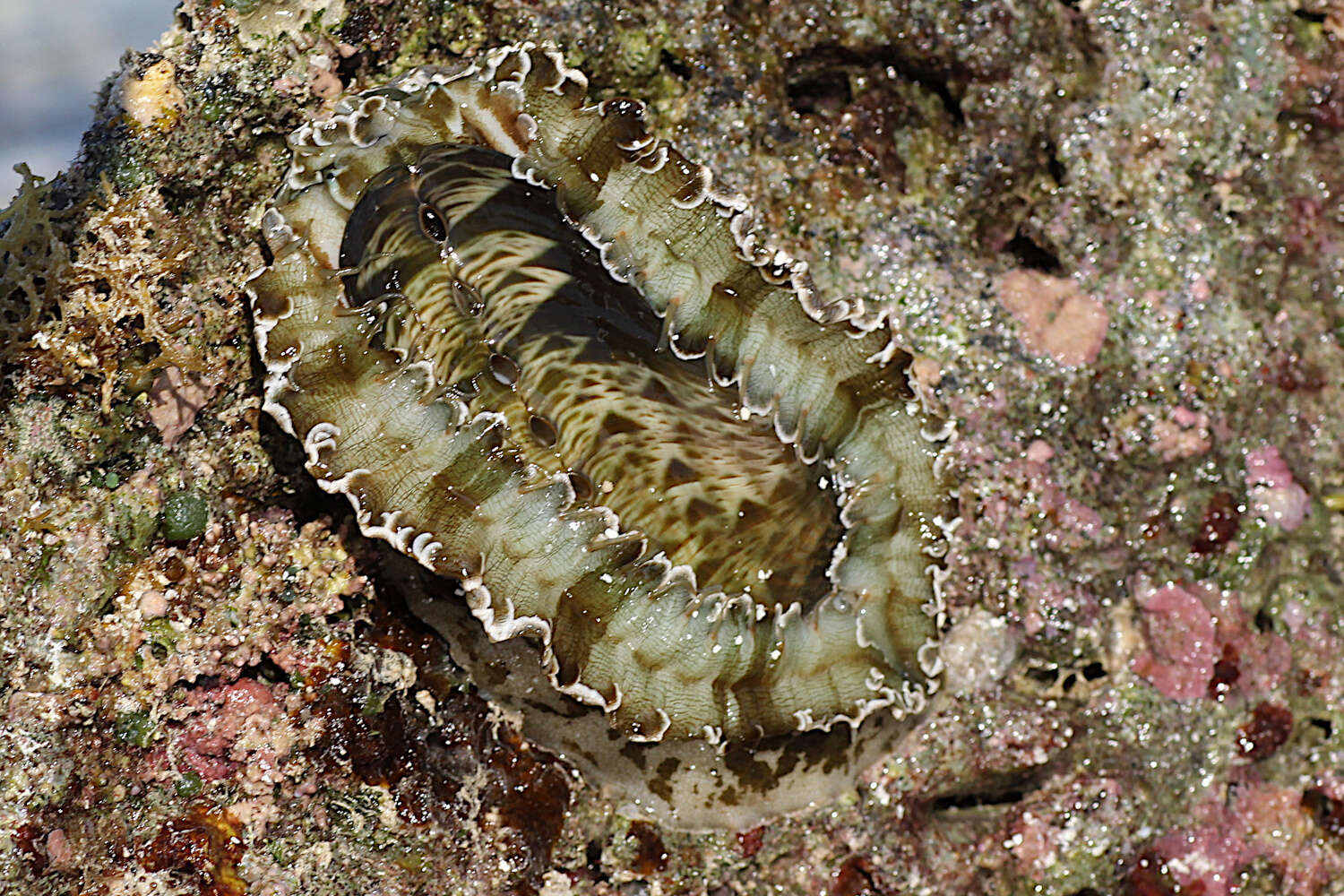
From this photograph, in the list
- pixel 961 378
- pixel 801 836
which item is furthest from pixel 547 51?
pixel 801 836

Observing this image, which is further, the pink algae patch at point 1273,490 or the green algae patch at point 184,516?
the pink algae patch at point 1273,490

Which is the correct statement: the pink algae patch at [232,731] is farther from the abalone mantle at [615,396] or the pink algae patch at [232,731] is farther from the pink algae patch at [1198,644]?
the pink algae patch at [1198,644]

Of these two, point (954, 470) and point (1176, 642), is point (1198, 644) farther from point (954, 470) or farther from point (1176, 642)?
point (954, 470)

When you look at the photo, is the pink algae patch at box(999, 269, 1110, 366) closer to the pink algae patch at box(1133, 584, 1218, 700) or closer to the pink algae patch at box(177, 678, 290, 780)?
the pink algae patch at box(1133, 584, 1218, 700)

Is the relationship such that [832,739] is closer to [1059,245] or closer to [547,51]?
[1059,245]

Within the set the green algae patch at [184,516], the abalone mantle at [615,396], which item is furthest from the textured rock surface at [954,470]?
the abalone mantle at [615,396]

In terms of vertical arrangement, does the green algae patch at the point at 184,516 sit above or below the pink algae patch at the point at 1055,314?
above

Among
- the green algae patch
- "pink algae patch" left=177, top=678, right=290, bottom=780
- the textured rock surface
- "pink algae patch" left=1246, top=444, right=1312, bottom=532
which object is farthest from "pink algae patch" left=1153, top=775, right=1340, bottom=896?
the green algae patch
